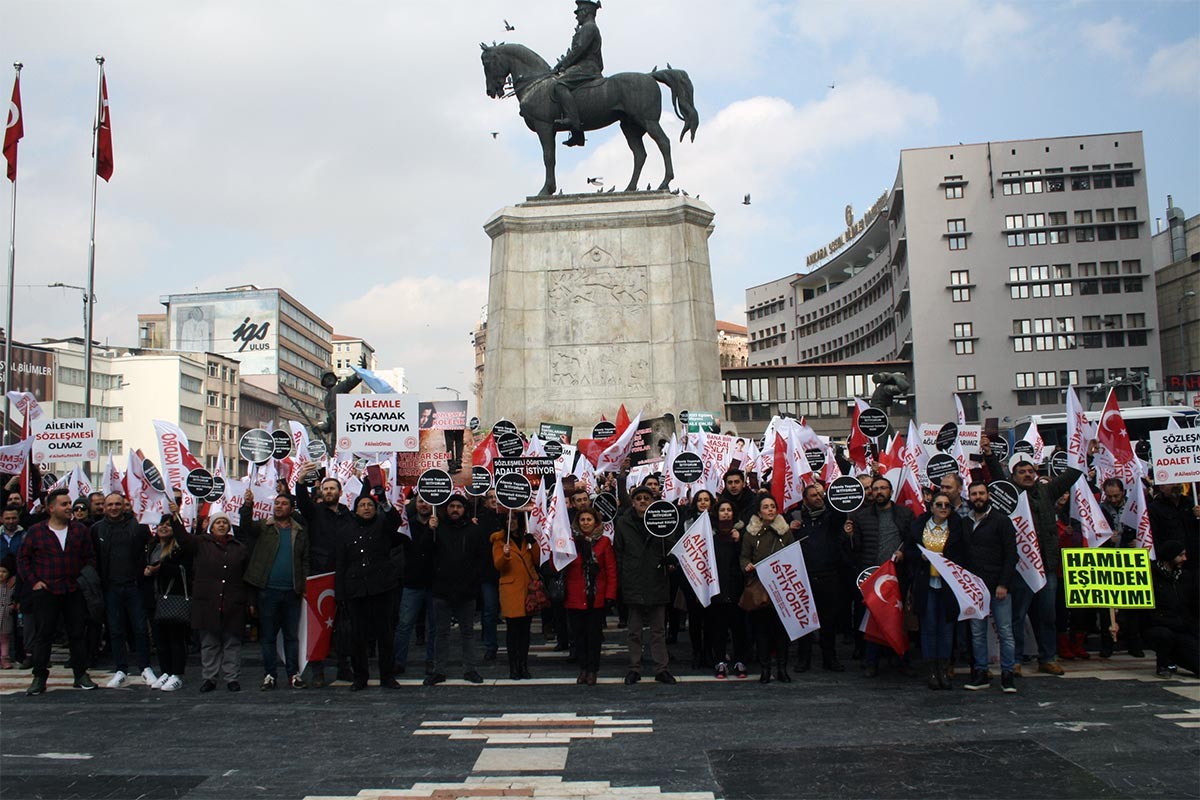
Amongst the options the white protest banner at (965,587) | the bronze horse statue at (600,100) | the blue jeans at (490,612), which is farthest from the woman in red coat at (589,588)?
the bronze horse statue at (600,100)

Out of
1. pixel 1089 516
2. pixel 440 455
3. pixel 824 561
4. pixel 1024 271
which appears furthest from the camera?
pixel 1024 271

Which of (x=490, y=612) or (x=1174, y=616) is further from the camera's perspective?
(x=490, y=612)

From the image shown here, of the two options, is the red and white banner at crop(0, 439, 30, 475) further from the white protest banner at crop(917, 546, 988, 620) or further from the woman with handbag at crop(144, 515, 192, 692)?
the white protest banner at crop(917, 546, 988, 620)

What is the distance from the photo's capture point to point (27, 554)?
11.3 m

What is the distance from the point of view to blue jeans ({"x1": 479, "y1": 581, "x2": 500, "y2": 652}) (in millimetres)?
12516

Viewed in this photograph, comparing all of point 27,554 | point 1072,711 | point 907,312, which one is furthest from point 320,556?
point 907,312

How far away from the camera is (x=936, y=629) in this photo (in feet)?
34.4

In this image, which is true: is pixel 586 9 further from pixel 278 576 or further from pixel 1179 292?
pixel 1179 292

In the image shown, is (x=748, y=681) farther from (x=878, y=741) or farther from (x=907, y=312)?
(x=907, y=312)

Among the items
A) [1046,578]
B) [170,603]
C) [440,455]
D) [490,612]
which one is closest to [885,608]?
[1046,578]

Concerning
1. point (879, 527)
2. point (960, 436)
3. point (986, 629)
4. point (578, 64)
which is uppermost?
point (578, 64)

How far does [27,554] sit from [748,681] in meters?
7.18

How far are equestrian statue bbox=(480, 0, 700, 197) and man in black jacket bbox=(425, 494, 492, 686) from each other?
15.1 m

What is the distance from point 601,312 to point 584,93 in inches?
190
